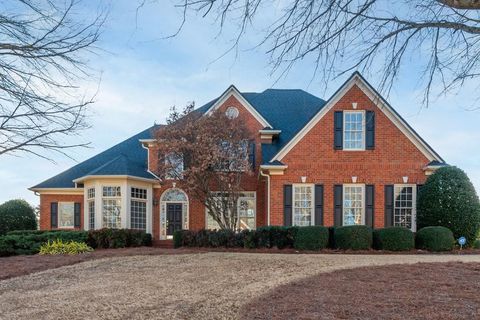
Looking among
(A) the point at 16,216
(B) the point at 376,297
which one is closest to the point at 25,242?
(A) the point at 16,216

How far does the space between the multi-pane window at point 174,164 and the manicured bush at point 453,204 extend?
→ 966 centimetres

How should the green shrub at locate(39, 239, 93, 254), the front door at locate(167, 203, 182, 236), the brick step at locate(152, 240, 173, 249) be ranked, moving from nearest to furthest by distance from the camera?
the green shrub at locate(39, 239, 93, 254) < the brick step at locate(152, 240, 173, 249) < the front door at locate(167, 203, 182, 236)

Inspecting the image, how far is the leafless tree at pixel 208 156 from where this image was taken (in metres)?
18.8

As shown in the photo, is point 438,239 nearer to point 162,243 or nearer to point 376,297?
point 376,297

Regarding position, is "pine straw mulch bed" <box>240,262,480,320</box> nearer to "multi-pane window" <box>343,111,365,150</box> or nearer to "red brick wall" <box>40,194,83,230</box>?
"multi-pane window" <box>343,111,365,150</box>

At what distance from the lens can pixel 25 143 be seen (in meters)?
6.40

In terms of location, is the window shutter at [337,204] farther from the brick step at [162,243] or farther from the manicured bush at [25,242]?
the manicured bush at [25,242]

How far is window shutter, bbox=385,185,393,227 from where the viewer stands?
18719 mm

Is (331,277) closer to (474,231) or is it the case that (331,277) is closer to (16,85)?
(16,85)

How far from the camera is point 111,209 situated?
20.9m

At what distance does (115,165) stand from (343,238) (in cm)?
1051

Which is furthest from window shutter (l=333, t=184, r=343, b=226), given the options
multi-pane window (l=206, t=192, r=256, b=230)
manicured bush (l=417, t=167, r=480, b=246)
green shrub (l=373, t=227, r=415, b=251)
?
multi-pane window (l=206, t=192, r=256, b=230)

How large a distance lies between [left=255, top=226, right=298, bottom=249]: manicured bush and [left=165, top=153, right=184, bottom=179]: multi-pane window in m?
4.75

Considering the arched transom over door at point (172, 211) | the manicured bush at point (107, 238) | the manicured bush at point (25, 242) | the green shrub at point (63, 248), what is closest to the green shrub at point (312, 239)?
the manicured bush at point (107, 238)
